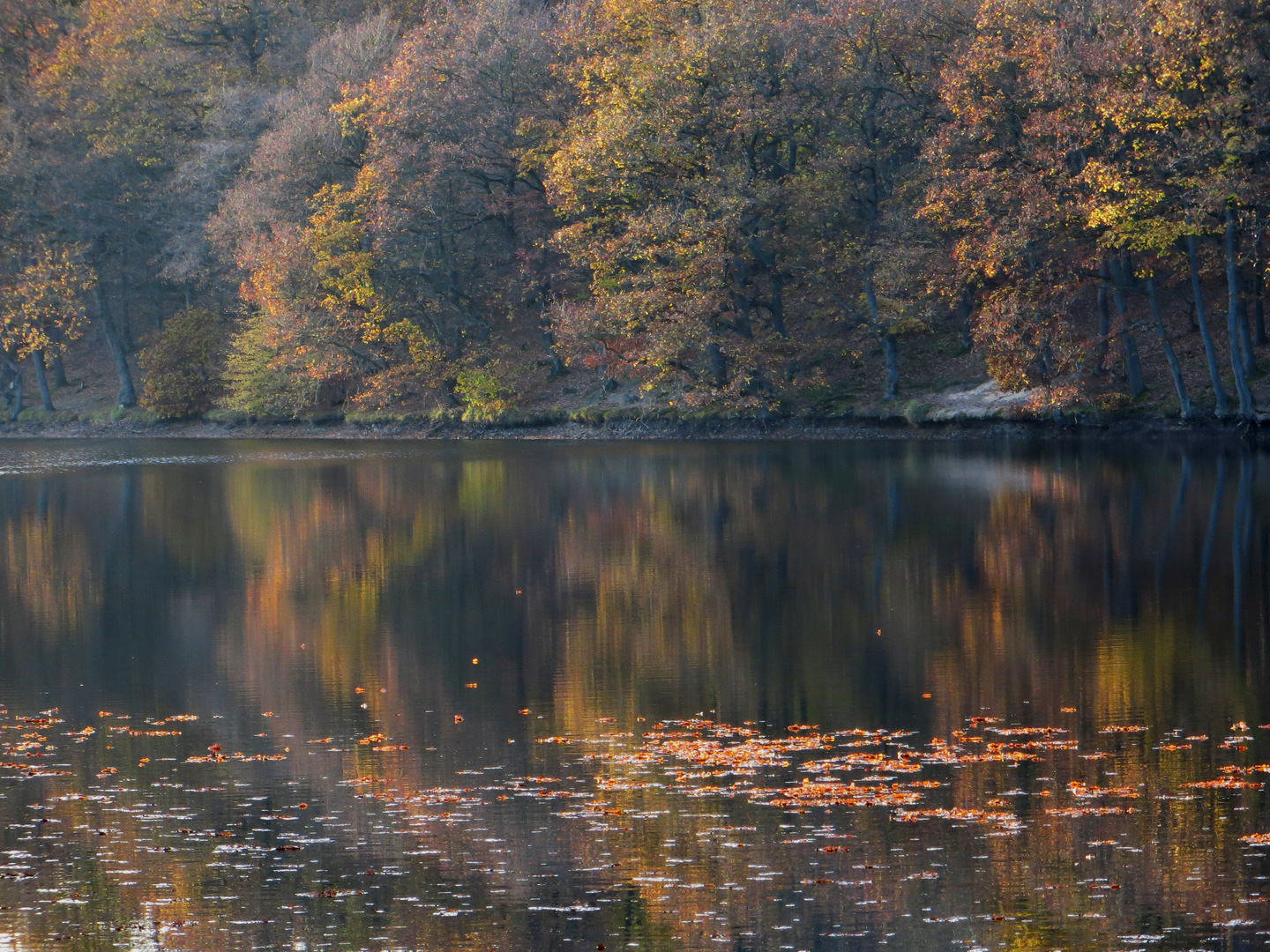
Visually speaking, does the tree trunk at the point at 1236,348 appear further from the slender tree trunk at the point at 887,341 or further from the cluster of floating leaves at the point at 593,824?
the cluster of floating leaves at the point at 593,824

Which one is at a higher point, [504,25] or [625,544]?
[504,25]

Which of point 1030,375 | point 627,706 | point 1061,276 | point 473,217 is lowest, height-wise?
point 627,706

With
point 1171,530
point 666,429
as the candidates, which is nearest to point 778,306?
point 666,429

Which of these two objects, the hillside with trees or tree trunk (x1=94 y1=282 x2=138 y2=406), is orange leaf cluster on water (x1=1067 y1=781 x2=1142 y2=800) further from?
tree trunk (x1=94 y1=282 x2=138 y2=406)

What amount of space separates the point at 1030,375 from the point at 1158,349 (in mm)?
5832

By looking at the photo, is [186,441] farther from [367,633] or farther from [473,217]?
[367,633]

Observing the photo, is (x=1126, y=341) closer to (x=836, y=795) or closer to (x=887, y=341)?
(x=887, y=341)

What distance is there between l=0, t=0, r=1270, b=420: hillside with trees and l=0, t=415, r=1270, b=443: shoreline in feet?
2.43

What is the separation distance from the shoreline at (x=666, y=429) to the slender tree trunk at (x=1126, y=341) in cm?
103

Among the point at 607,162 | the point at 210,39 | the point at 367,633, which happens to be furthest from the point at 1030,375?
the point at 210,39

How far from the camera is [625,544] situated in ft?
70.5

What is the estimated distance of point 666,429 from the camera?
47031 millimetres

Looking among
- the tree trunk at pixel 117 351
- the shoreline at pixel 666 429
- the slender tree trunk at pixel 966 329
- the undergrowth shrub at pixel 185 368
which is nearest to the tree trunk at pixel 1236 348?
the shoreline at pixel 666 429

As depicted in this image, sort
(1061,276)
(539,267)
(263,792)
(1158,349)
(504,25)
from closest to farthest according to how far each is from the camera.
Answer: (263,792) → (1061,276) → (1158,349) → (504,25) → (539,267)
